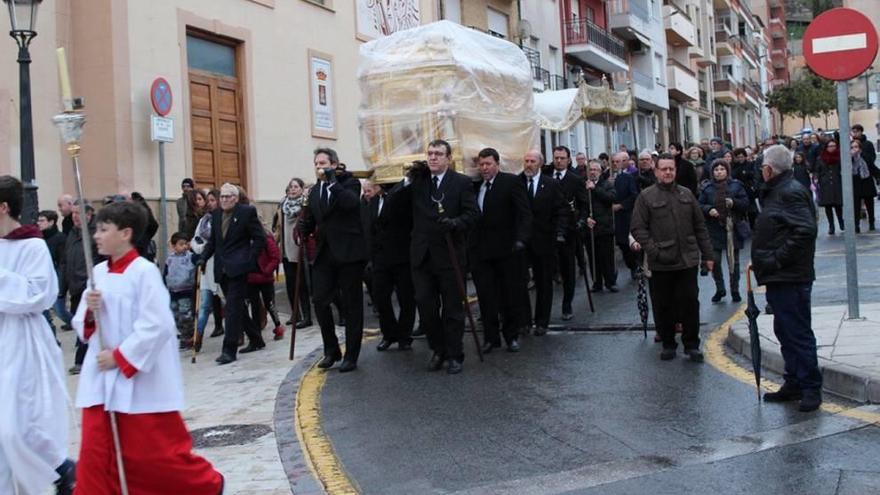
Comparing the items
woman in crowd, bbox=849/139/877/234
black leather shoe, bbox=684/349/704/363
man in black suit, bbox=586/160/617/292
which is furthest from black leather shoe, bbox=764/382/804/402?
woman in crowd, bbox=849/139/877/234

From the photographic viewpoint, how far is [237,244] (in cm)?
1040

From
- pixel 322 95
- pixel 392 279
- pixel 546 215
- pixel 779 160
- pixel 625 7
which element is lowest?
pixel 392 279

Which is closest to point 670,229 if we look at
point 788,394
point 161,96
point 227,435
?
point 788,394

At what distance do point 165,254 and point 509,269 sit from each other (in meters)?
7.63

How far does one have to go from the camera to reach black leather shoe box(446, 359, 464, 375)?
28.6ft

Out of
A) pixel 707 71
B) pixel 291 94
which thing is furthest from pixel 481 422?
pixel 707 71

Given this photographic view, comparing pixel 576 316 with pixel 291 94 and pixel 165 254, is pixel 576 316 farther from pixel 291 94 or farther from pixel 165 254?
pixel 291 94

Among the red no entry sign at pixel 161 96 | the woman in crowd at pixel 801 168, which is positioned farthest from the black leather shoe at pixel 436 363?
the woman in crowd at pixel 801 168

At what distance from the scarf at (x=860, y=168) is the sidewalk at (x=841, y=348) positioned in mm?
9153

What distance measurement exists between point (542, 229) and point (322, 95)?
35.3 ft

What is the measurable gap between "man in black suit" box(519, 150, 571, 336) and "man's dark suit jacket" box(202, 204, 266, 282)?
2.76 meters

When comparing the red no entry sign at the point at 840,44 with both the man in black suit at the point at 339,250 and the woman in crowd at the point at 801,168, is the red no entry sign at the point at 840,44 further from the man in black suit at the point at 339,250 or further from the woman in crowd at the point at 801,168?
the woman in crowd at the point at 801,168

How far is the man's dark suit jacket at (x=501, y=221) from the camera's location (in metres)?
9.84

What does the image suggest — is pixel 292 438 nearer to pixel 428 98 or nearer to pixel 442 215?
pixel 442 215
